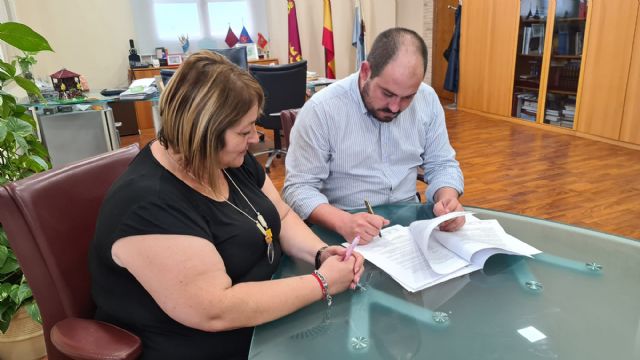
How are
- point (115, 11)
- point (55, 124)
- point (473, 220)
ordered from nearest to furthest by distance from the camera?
point (473, 220) < point (55, 124) < point (115, 11)

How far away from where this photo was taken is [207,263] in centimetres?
90

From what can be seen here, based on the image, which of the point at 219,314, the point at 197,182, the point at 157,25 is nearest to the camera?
the point at 219,314

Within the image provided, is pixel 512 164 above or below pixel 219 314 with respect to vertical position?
below

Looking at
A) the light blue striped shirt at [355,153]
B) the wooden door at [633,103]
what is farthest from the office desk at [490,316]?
the wooden door at [633,103]

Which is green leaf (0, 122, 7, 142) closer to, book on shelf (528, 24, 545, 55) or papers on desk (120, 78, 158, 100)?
papers on desk (120, 78, 158, 100)

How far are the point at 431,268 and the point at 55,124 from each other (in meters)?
3.72

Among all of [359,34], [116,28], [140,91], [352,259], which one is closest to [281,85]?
[140,91]

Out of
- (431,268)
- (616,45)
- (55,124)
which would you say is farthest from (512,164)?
(55,124)

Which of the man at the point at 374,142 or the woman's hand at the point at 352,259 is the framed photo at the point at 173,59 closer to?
the man at the point at 374,142

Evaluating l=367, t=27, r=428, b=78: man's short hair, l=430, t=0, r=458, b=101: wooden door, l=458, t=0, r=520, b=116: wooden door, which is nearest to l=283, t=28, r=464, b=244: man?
l=367, t=27, r=428, b=78: man's short hair

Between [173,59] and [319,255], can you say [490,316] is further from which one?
[173,59]

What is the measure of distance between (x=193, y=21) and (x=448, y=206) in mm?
5730

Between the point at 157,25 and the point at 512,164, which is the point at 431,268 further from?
the point at 157,25

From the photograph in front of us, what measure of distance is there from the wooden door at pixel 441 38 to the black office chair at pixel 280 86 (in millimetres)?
3380
